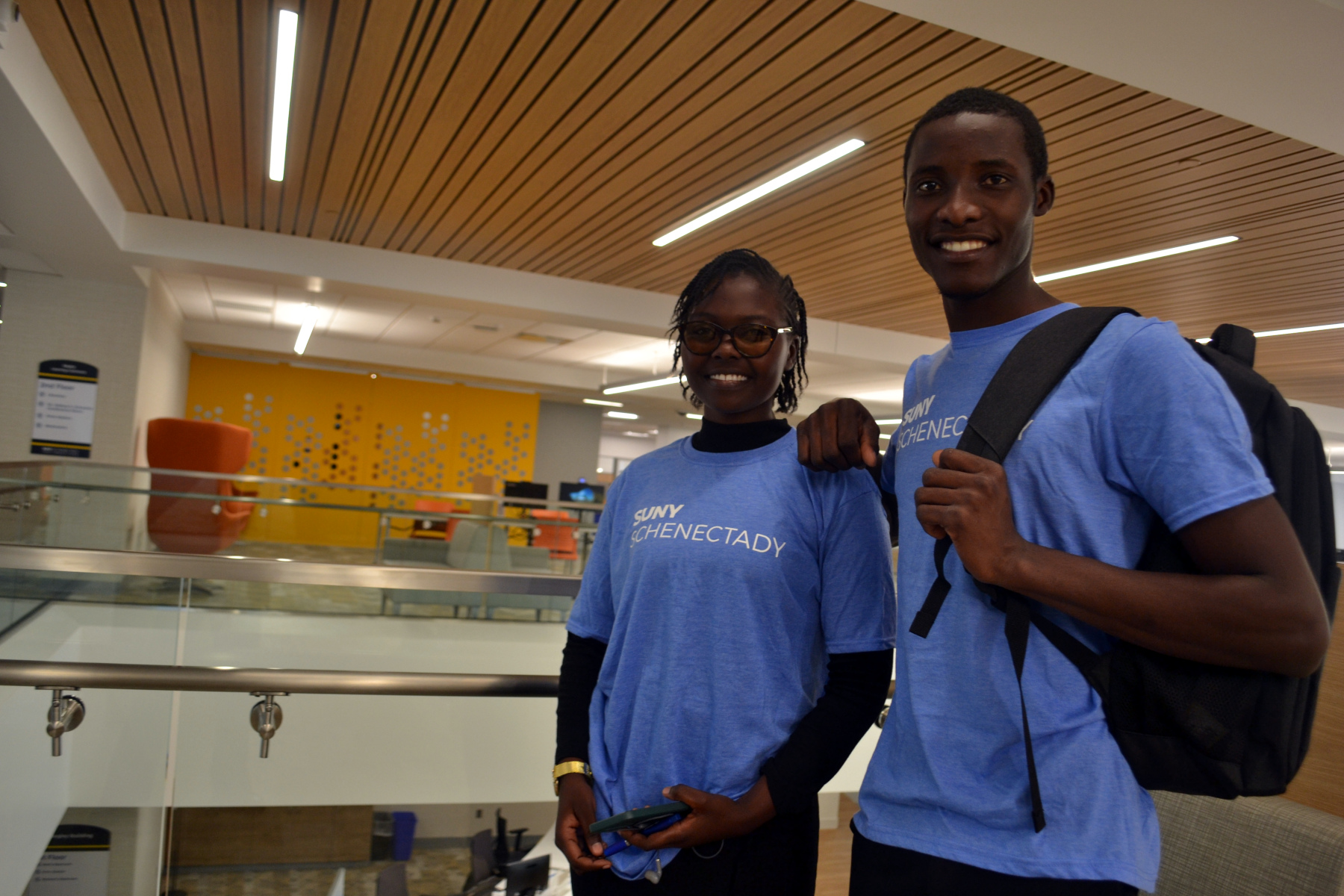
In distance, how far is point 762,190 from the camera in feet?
17.4

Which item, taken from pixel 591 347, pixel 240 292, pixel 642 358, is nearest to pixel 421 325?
pixel 240 292

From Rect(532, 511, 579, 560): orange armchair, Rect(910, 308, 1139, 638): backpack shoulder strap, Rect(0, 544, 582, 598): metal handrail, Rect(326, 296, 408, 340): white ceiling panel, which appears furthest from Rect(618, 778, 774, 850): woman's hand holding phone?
Rect(326, 296, 408, 340): white ceiling panel

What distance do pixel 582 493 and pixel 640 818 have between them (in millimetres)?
12878

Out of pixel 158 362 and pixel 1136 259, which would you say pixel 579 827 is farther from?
pixel 158 362

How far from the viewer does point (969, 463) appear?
799 millimetres

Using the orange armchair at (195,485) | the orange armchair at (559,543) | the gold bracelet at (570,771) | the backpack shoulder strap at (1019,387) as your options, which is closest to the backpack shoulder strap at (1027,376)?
the backpack shoulder strap at (1019,387)

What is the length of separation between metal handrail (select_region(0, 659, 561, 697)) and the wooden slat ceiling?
9.11ft

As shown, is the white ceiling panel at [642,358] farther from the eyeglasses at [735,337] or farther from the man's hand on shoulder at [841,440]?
the man's hand on shoulder at [841,440]

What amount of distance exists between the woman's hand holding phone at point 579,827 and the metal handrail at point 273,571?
3.31 feet

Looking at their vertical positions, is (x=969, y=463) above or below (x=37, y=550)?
above

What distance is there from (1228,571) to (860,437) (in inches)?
17.1

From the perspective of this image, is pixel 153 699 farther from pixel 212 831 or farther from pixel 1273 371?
pixel 1273 371

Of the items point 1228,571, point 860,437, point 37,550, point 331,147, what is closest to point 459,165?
point 331,147

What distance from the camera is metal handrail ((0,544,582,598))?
1.98 meters
